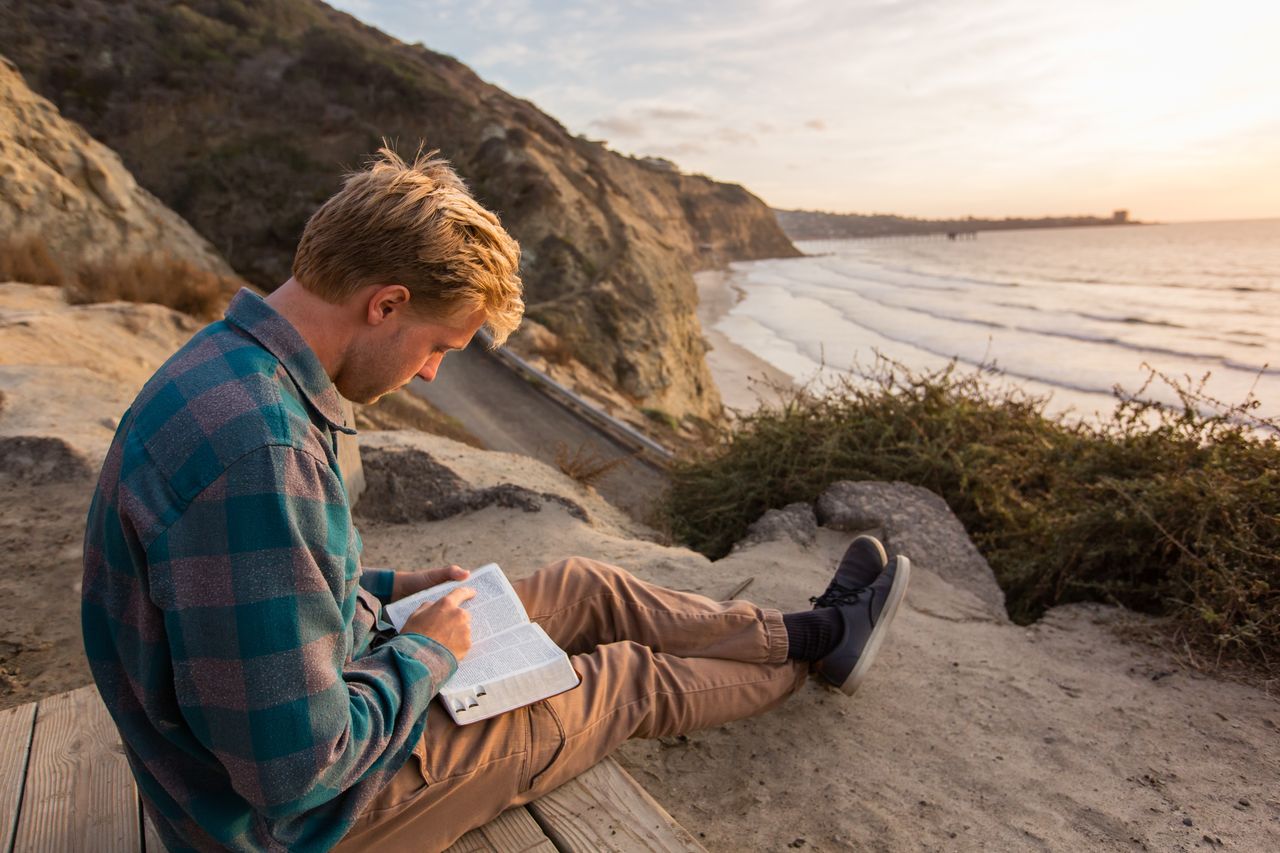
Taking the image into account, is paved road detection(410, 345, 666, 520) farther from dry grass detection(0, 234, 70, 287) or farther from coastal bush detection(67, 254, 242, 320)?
dry grass detection(0, 234, 70, 287)

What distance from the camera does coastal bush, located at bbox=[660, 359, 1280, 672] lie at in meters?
3.78

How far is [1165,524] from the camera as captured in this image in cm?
419

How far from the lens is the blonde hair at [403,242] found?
1.57 meters

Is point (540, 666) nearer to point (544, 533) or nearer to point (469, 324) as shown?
point (469, 324)

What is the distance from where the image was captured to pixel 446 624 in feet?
6.52

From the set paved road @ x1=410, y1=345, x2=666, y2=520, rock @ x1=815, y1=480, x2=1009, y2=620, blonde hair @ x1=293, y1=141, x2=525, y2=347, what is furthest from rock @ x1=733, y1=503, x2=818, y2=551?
paved road @ x1=410, y1=345, x2=666, y2=520

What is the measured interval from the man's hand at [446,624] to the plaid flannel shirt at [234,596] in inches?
12.6

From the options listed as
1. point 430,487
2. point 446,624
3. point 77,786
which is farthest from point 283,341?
point 430,487

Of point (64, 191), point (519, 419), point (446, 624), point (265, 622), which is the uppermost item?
point (64, 191)

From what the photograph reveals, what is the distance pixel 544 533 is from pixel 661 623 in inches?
88.8

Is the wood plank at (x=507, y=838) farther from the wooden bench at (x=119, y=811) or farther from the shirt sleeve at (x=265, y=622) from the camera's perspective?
the shirt sleeve at (x=265, y=622)

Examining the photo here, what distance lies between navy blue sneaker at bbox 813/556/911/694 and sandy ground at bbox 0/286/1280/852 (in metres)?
0.29

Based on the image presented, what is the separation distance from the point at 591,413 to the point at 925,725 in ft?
35.1

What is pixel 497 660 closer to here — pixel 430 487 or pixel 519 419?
pixel 430 487
